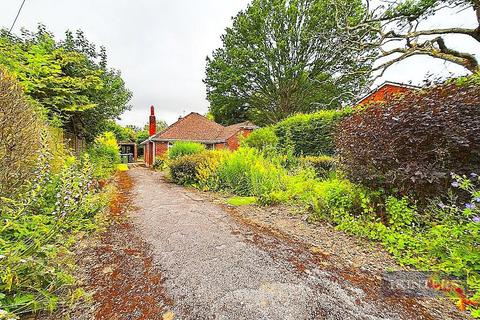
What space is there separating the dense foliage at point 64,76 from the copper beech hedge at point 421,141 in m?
5.49

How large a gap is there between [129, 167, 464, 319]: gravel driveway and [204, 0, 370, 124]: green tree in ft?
54.7

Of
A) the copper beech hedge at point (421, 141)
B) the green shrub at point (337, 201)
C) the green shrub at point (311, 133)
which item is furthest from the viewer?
the green shrub at point (311, 133)

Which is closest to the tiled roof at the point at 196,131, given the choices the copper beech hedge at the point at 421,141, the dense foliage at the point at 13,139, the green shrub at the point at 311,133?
the green shrub at the point at 311,133

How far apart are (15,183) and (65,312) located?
1745 millimetres

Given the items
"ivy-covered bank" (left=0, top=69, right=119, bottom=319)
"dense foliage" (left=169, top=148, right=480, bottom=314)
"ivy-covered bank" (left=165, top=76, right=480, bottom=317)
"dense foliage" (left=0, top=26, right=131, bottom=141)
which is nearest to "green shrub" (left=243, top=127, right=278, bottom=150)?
"dense foliage" (left=169, top=148, right=480, bottom=314)

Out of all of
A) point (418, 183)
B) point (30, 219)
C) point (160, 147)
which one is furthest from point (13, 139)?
point (160, 147)

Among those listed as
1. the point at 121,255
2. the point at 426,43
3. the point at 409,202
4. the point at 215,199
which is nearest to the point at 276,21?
the point at 426,43

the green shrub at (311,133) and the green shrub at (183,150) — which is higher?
the green shrub at (311,133)

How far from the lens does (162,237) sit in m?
3.09

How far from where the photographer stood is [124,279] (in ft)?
6.82

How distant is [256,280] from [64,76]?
7.52 metres

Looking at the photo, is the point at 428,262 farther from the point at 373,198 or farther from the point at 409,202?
the point at 373,198

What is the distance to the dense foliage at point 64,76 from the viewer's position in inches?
184

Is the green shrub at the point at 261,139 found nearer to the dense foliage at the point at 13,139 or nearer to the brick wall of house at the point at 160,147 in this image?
the dense foliage at the point at 13,139
